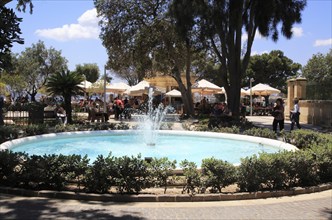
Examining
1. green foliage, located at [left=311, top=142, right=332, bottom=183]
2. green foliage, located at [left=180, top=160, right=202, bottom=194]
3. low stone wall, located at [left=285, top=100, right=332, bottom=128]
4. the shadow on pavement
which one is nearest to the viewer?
the shadow on pavement

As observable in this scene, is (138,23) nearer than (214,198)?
No

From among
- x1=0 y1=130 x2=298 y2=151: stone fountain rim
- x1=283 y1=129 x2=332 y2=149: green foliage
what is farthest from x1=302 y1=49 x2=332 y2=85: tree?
x1=283 y1=129 x2=332 y2=149: green foliage

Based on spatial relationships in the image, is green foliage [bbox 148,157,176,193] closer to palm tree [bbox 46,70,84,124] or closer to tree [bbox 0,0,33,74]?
tree [bbox 0,0,33,74]

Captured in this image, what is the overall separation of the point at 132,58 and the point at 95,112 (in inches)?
305

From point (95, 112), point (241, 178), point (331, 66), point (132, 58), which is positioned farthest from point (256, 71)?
point (241, 178)

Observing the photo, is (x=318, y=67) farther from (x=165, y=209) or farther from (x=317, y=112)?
(x=165, y=209)

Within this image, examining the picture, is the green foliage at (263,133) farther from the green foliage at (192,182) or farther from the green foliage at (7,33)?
the green foliage at (7,33)

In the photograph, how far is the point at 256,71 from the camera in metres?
62.6

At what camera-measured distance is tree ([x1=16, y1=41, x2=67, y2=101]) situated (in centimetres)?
4988

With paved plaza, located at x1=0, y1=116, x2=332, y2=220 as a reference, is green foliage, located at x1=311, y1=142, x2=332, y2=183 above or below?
above

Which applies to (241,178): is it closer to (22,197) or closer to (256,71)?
(22,197)

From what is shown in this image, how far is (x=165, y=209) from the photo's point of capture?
20.4 ft

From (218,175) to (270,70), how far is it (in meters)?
58.0

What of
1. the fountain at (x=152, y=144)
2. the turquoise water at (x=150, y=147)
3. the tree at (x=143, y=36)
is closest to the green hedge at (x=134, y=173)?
the fountain at (x=152, y=144)
